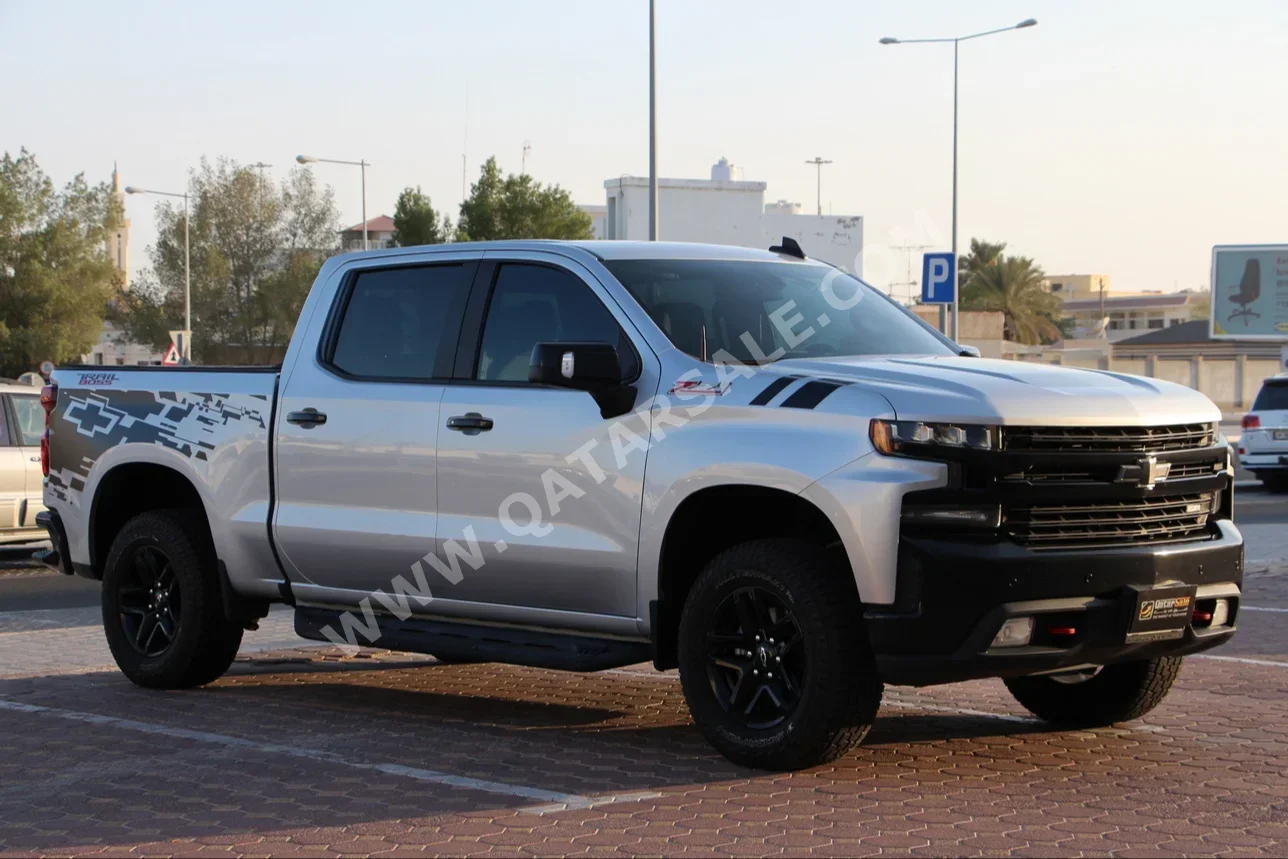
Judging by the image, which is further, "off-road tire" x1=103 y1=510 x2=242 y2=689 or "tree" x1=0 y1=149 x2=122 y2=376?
"tree" x1=0 y1=149 x2=122 y2=376

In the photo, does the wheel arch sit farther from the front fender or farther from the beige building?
the beige building

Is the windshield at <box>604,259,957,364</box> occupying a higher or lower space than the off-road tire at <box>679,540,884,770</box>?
higher

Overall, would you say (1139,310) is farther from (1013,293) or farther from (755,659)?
(755,659)

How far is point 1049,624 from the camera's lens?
19.5 feet

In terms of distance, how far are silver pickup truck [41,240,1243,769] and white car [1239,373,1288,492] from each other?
1911 cm

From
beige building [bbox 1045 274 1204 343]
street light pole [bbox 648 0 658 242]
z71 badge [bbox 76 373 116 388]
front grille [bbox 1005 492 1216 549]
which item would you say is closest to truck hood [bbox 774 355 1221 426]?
front grille [bbox 1005 492 1216 549]

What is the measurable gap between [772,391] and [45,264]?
55969mm

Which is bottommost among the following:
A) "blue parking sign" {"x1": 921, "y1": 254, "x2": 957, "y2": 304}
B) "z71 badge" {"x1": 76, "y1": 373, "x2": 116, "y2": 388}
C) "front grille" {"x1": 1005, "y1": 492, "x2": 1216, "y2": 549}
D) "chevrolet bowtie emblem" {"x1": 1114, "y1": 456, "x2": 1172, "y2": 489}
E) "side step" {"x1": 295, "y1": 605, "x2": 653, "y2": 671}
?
"side step" {"x1": 295, "y1": 605, "x2": 653, "y2": 671}

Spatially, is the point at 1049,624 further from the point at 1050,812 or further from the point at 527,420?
the point at 527,420

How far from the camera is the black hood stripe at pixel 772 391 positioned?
6.28 meters

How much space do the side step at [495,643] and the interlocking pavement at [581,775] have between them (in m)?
0.35

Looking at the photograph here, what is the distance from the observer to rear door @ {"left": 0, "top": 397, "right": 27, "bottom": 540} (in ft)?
50.8

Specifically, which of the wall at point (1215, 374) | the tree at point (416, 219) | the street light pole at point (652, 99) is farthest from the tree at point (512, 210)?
the street light pole at point (652, 99)

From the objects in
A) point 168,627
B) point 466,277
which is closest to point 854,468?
point 466,277
